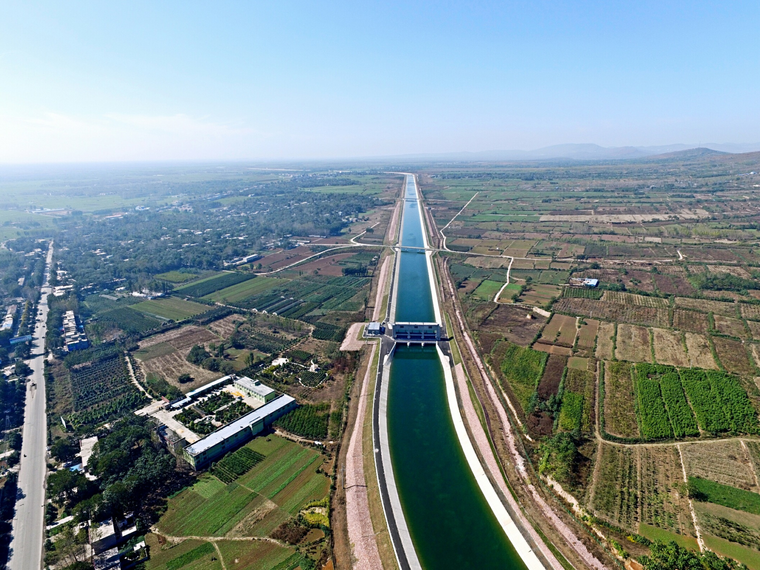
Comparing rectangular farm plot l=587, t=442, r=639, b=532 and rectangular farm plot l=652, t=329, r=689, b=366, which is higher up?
rectangular farm plot l=652, t=329, r=689, b=366

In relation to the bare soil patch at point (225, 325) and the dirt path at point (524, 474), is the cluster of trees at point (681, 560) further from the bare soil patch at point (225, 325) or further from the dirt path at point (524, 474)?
the bare soil patch at point (225, 325)

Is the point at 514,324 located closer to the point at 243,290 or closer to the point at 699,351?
the point at 699,351

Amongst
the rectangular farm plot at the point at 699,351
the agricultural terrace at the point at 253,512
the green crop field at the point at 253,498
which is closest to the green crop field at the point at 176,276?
the agricultural terrace at the point at 253,512

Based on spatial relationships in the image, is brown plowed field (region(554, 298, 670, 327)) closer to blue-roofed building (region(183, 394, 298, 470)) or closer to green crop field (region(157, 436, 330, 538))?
blue-roofed building (region(183, 394, 298, 470))

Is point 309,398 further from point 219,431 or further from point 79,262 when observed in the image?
point 79,262

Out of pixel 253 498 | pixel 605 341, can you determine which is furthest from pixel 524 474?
pixel 605 341

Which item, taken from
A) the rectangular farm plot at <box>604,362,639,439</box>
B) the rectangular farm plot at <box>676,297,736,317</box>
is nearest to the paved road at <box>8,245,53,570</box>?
the rectangular farm plot at <box>604,362,639,439</box>

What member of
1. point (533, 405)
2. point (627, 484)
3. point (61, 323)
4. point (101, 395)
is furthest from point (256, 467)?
point (61, 323)
